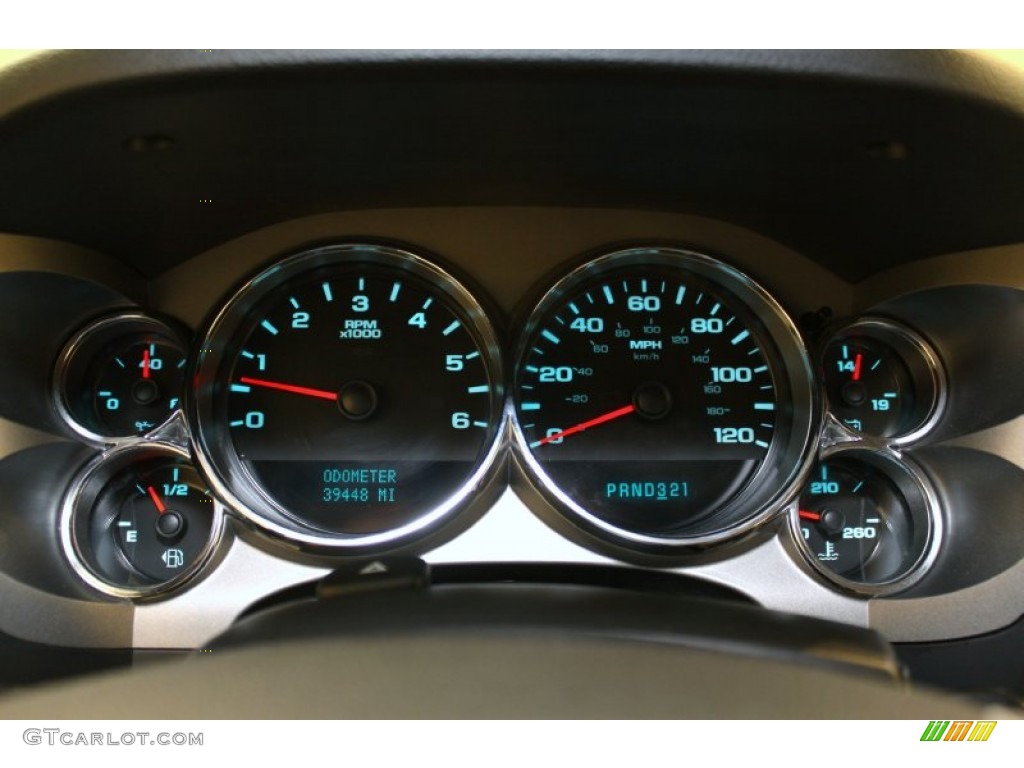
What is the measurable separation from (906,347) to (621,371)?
0.69 metres

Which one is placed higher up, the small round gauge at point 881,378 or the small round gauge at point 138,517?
the small round gauge at point 881,378

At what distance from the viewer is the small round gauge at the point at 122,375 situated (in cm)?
228

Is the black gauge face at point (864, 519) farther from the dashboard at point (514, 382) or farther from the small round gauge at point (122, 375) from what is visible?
the small round gauge at point (122, 375)

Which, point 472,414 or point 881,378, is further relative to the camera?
point 881,378

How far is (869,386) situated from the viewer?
2379 millimetres

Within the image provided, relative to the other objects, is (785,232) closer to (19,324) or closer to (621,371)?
(621,371)

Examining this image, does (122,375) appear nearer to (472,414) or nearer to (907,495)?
(472,414)

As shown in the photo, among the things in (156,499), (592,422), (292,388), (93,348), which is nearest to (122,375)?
(93,348)

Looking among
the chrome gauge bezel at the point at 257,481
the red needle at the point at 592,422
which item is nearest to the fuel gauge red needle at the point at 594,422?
the red needle at the point at 592,422

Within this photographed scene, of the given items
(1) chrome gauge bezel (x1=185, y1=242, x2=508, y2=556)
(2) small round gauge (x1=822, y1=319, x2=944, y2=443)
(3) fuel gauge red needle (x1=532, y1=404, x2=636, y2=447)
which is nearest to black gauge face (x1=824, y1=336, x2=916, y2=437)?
(2) small round gauge (x1=822, y1=319, x2=944, y2=443)

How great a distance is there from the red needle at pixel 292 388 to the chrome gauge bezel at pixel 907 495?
3.44 feet

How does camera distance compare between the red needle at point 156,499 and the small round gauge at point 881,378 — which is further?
the small round gauge at point 881,378

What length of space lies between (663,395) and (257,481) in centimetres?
92
